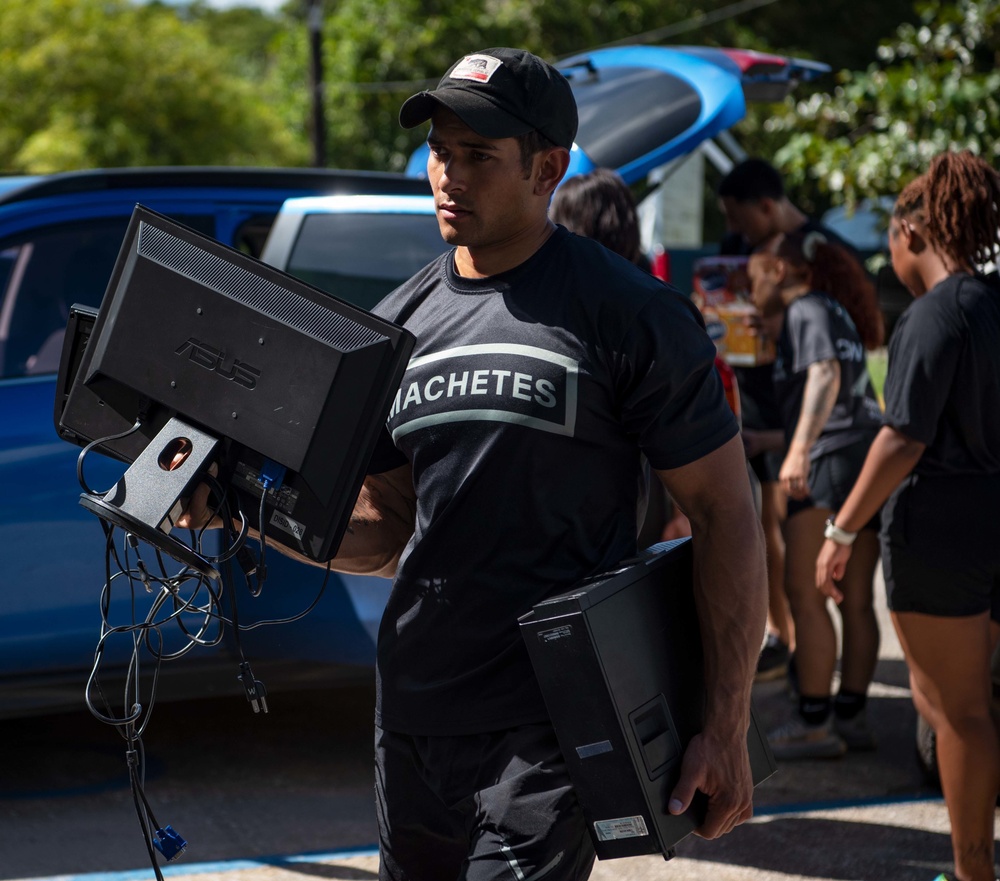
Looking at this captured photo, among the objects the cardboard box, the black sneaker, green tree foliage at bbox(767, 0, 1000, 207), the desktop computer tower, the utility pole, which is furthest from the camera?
the utility pole

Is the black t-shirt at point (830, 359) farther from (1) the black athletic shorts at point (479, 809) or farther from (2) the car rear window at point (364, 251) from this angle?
(1) the black athletic shorts at point (479, 809)

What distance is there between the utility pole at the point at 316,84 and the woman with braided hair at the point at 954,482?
17.4m

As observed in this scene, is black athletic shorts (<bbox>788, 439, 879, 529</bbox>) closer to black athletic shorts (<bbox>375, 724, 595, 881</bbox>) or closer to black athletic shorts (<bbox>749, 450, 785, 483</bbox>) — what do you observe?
black athletic shorts (<bbox>749, 450, 785, 483</bbox>)

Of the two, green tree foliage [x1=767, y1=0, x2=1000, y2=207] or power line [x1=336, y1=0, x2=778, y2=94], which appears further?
power line [x1=336, y1=0, x2=778, y2=94]

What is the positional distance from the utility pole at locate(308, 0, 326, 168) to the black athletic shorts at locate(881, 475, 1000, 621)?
57.6 ft

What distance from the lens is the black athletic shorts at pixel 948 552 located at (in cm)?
343

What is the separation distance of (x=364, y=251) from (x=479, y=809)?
273cm

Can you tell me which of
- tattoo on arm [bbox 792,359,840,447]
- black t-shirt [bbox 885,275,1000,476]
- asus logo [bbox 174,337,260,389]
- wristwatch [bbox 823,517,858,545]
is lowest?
tattoo on arm [bbox 792,359,840,447]

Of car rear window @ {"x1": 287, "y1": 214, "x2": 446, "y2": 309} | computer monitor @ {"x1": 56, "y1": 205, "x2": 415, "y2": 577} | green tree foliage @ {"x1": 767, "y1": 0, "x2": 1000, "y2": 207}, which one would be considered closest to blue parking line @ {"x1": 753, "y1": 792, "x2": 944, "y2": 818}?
car rear window @ {"x1": 287, "y1": 214, "x2": 446, "y2": 309}

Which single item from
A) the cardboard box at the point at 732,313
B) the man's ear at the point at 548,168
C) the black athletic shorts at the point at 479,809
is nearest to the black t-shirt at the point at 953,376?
the man's ear at the point at 548,168

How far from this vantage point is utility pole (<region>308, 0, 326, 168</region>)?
66.0 ft

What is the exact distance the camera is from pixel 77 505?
13.4 ft

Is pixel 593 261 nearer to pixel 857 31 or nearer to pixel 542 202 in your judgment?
pixel 542 202

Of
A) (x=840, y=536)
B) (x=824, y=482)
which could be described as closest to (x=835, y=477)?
(x=824, y=482)
